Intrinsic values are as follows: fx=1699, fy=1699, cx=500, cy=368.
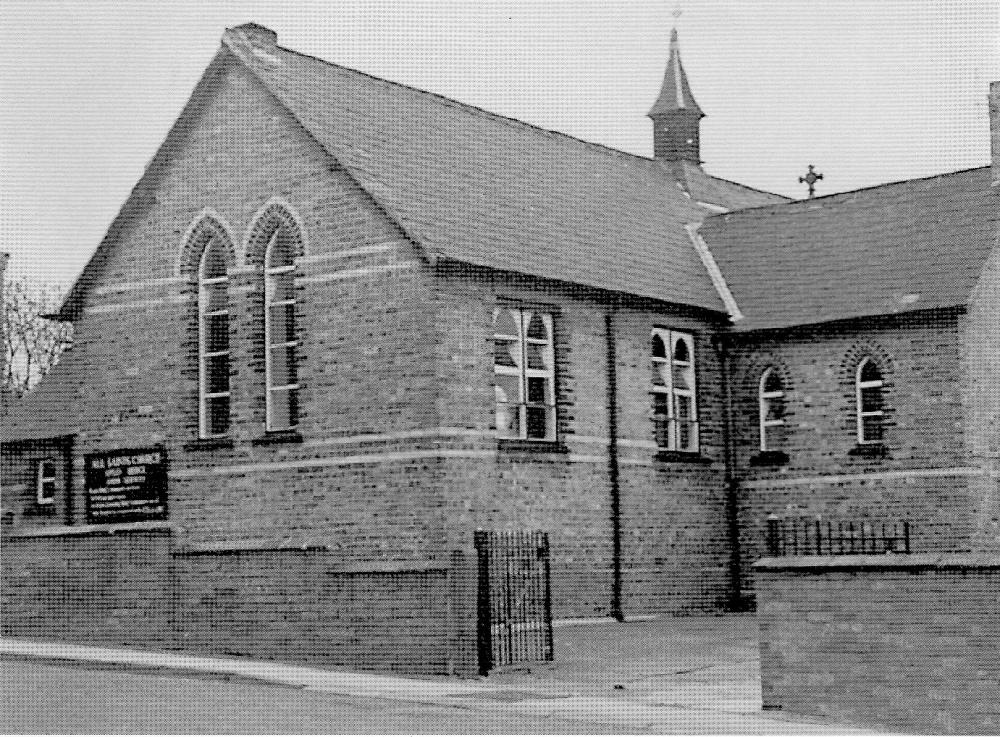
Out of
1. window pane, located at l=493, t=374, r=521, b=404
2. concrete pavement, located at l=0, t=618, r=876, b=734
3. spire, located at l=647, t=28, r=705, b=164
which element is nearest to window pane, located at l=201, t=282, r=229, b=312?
window pane, located at l=493, t=374, r=521, b=404

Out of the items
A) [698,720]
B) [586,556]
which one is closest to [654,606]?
[586,556]

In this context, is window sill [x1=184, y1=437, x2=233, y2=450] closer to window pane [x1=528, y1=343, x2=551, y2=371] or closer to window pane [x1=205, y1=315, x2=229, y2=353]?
window pane [x1=205, y1=315, x2=229, y2=353]

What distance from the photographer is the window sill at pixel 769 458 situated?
31.3 metres

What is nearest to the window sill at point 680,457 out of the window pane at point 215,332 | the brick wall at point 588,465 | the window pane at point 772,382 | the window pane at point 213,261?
the brick wall at point 588,465

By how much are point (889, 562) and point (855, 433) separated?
14178 mm

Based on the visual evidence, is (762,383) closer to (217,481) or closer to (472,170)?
(472,170)

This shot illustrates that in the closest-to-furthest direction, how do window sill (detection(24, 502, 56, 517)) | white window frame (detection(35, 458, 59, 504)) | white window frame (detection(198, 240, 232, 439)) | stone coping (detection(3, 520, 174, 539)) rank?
1. stone coping (detection(3, 520, 174, 539))
2. white window frame (detection(198, 240, 232, 439))
3. window sill (detection(24, 502, 56, 517))
4. white window frame (detection(35, 458, 59, 504))

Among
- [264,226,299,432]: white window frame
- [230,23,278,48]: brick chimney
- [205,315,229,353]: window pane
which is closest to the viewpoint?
[264,226,299,432]: white window frame

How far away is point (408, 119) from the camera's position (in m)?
29.9

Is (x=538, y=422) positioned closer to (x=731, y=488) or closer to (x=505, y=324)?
(x=505, y=324)

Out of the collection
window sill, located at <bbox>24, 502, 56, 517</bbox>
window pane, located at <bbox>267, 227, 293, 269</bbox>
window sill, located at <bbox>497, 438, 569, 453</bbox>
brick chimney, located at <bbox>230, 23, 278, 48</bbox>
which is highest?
brick chimney, located at <bbox>230, 23, 278, 48</bbox>

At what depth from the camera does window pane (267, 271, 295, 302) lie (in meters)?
27.1

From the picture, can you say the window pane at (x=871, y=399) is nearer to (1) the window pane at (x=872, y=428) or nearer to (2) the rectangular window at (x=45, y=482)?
(1) the window pane at (x=872, y=428)

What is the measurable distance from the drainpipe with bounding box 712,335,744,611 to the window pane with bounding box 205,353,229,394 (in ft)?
31.0
